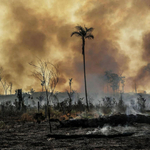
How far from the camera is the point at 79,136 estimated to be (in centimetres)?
1082

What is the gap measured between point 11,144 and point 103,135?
5256mm

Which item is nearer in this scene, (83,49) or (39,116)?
(39,116)

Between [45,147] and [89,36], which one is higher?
[89,36]

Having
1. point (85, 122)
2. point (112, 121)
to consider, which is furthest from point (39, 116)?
point (112, 121)

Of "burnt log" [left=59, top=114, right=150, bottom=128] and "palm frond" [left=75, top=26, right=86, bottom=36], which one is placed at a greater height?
"palm frond" [left=75, top=26, right=86, bottom=36]

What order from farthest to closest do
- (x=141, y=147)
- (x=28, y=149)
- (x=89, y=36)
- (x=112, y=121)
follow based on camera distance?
(x=89, y=36) → (x=112, y=121) → (x=28, y=149) → (x=141, y=147)

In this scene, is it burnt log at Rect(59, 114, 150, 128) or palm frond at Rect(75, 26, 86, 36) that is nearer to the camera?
burnt log at Rect(59, 114, 150, 128)

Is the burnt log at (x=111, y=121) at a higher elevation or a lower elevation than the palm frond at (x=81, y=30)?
lower

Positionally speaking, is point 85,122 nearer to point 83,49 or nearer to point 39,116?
point 39,116

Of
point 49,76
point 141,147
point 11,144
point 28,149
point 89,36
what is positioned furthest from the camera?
point 89,36

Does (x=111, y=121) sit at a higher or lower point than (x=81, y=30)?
lower

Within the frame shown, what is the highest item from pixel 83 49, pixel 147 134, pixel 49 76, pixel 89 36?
pixel 89 36

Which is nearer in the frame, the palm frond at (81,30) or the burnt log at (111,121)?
the burnt log at (111,121)

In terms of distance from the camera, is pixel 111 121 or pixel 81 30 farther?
pixel 81 30
